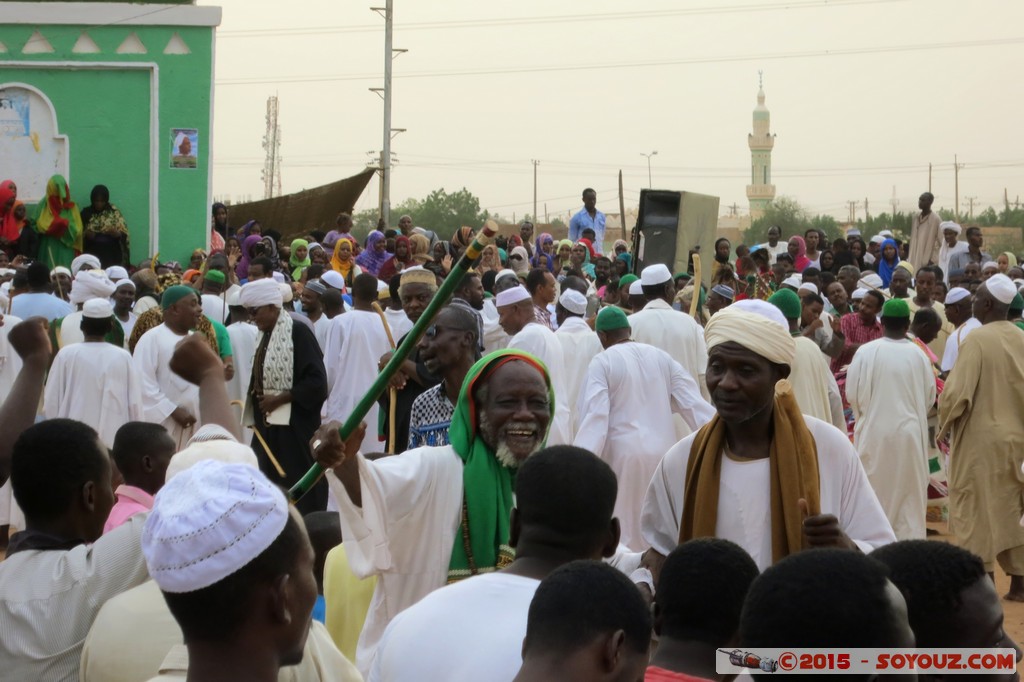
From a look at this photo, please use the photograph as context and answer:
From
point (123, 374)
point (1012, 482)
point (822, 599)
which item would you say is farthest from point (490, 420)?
point (1012, 482)

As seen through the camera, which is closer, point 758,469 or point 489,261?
point 758,469

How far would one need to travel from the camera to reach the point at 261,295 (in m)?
9.50

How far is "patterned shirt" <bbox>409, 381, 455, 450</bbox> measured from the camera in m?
5.66

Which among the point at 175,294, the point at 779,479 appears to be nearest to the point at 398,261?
the point at 175,294

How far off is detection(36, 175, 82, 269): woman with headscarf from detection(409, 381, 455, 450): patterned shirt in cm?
1446

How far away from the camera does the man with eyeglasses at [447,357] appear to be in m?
5.62

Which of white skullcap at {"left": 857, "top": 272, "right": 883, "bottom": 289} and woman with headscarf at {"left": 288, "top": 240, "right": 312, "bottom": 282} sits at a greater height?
woman with headscarf at {"left": 288, "top": 240, "right": 312, "bottom": 282}

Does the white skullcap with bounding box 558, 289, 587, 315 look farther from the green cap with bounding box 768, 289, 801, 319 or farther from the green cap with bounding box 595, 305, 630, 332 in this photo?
the green cap with bounding box 768, 289, 801, 319

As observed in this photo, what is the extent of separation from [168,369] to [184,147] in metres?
11.1

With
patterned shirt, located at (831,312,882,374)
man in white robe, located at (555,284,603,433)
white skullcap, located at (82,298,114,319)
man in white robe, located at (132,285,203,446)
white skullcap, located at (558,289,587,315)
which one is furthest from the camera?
patterned shirt, located at (831,312,882,374)

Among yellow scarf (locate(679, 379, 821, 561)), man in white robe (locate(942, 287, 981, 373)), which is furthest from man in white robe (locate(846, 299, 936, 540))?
yellow scarf (locate(679, 379, 821, 561))

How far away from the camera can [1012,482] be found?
9.47 metres

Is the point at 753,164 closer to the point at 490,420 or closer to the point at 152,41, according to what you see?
the point at 152,41

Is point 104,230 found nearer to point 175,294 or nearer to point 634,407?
point 175,294
